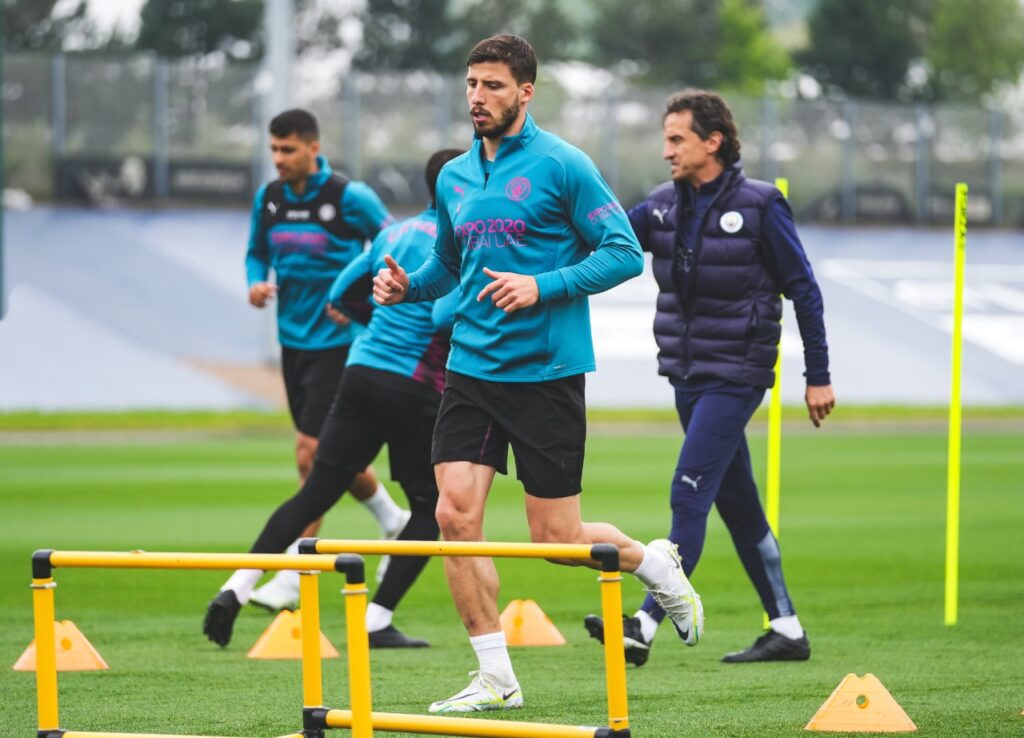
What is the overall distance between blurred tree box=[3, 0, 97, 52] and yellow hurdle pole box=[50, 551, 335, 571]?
57627mm

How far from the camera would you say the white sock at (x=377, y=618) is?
8.02 metres

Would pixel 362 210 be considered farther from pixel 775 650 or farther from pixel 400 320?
pixel 775 650

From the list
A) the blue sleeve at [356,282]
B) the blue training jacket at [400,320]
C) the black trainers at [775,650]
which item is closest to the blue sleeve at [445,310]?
the blue training jacket at [400,320]

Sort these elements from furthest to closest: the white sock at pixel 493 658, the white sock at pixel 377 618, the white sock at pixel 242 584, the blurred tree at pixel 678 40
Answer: the blurred tree at pixel 678 40, the white sock at pixel 377 618, the white sock at pixel 242 584, the white sock at pixel 493 658

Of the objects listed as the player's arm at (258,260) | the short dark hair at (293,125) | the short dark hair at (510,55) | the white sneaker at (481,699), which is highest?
the short dark hair at (510,55)

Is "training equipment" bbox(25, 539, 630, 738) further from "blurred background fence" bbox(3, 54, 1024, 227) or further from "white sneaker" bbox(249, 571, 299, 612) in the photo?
"blurred background fence" bbox(3, 54, 1024, 227)

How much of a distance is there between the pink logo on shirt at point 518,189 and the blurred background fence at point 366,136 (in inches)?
1242

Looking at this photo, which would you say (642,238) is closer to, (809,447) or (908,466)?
(908,466)

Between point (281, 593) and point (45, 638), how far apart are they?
415cm

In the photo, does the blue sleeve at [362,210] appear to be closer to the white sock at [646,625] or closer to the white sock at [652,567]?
the white sock at [646,625]

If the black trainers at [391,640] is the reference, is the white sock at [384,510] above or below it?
above

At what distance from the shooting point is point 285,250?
9344 mm

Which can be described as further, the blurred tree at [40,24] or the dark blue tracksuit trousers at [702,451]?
the blurred tree at [40,24]

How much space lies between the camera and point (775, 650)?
7535 mm
